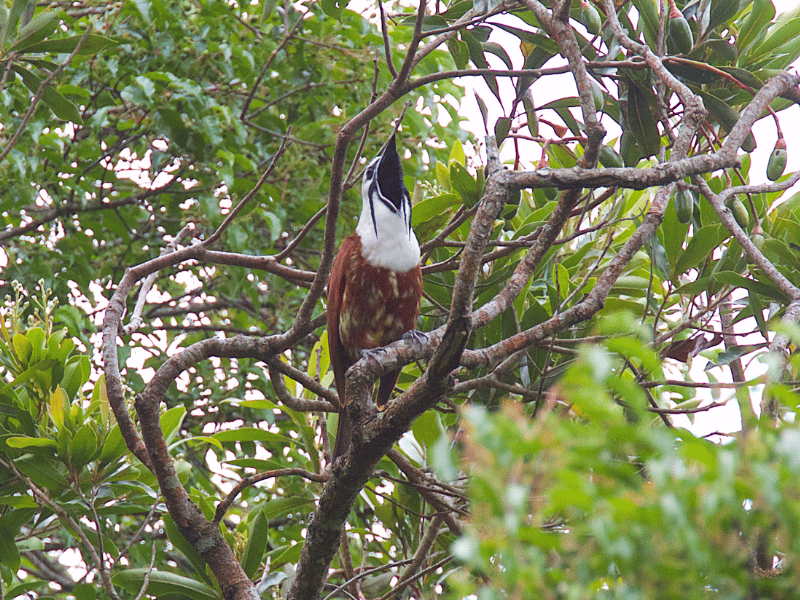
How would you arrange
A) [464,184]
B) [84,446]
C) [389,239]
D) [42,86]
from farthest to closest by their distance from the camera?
[389,239], [42,86], [464,184], [84,446]

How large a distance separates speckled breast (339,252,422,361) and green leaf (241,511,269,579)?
72 cm

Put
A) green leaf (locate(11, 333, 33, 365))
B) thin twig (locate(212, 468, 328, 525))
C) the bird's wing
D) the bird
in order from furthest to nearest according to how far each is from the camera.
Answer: the bird's wing < the bird < green leaf (locate(11, 333, 33, 365)) < thin twig (locate(212, 468, 328, 525))

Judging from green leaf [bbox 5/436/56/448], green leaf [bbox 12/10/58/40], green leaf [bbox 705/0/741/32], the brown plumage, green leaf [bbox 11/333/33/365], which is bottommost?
green leaf [bbox 5/436/56/448]

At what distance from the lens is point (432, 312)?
2705 mm

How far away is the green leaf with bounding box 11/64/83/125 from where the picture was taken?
2.51 m

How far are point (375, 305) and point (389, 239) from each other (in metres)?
0.23

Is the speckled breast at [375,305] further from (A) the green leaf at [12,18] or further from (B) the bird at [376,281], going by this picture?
(A) the green leaf at [12,18]

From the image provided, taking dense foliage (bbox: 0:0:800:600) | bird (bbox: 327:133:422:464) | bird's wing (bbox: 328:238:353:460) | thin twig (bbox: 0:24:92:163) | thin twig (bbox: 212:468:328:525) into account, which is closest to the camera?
dense foliage (bbox: 0:0:800:600)

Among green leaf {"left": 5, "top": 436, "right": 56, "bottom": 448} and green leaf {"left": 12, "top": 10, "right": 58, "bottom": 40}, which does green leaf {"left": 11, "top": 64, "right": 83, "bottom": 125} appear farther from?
green leaf {"left": 5, "top": 436, "right": 56, "bottom": 448}

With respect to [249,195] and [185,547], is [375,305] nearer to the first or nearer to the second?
[249,195]

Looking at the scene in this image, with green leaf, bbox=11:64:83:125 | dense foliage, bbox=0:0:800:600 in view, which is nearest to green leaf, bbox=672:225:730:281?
dense foliage, bbox=0:0:800:600

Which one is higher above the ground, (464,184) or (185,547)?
(464,184)

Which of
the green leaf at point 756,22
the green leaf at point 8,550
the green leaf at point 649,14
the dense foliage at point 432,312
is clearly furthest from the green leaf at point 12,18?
the green leaf at point 756,22

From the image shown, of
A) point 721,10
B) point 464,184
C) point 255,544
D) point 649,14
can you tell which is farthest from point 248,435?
point 721,10
